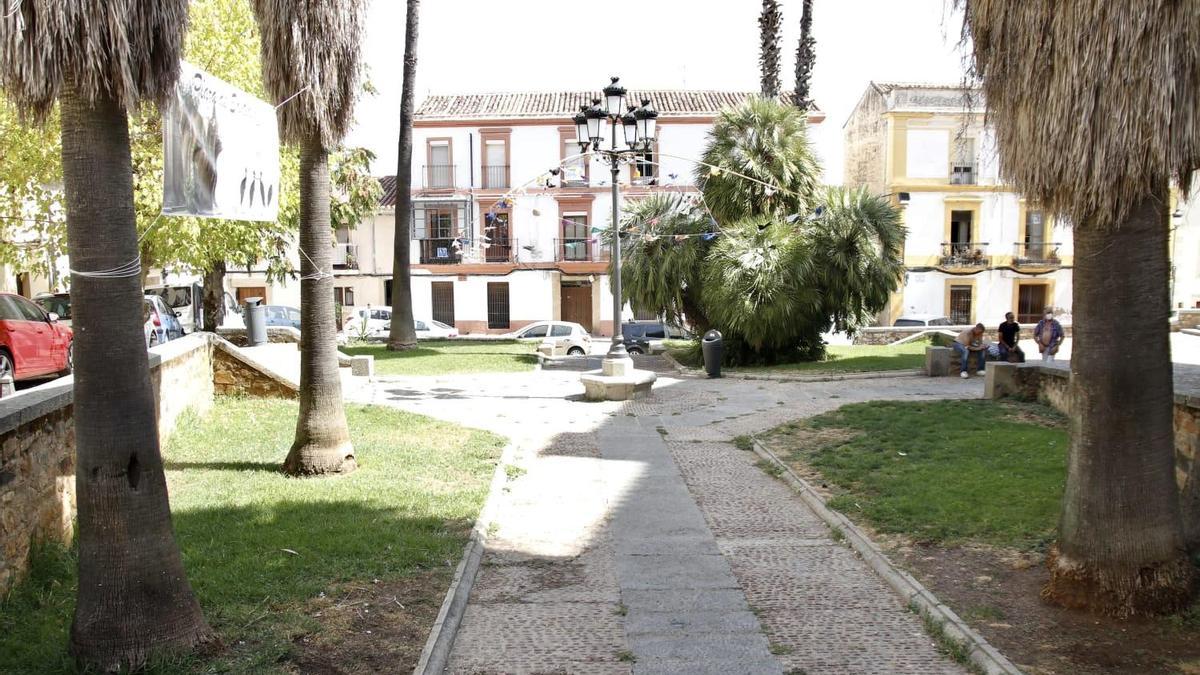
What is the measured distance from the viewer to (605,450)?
1098cm

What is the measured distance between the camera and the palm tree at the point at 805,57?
1083 inches

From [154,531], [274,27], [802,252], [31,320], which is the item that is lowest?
[154,531]

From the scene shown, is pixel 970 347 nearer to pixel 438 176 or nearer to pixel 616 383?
pixel 616 383

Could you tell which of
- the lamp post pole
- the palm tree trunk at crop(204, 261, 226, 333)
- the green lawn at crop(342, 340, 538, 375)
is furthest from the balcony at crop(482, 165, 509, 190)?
the lamp post pole

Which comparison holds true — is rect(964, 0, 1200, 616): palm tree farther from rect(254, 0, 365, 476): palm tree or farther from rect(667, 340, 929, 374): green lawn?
rect(667, 340, 929, 374): green lawn

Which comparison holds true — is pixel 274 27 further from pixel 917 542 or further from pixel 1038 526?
pixel 1038 526

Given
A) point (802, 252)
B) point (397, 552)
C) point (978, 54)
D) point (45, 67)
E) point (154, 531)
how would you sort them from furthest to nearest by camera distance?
point (802, 252), point (397, 552), point (978, 54), point (154, 531), point (45, 67)

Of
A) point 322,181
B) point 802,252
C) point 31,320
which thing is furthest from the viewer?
point 802,252

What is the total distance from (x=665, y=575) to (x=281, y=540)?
9.45 feet

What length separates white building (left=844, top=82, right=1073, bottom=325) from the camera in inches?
1529

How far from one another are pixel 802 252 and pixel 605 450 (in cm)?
1086

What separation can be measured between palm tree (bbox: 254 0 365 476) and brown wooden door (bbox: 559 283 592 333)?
107 feet

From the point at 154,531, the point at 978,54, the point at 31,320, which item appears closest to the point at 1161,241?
the point at 978,54

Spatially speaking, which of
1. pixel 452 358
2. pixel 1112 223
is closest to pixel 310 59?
pixel 1112 223
